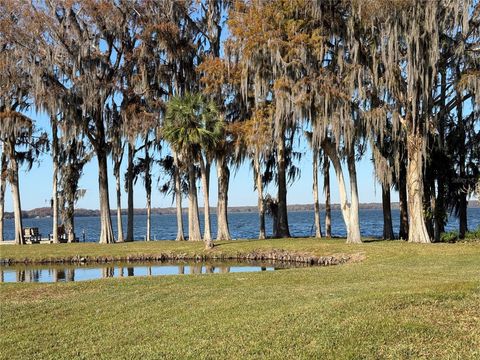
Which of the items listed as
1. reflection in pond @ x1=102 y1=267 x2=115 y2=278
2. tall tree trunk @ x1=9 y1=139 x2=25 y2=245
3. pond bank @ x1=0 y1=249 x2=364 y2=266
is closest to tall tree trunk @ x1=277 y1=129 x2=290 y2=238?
pond bank @ x1=0 y1=249 x2=364 y2=266

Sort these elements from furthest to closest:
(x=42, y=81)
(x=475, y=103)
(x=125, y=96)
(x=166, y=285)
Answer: (x=125, y=96)
(x=42, y=81)
(x=475, y=103)
(x=166, y=285)

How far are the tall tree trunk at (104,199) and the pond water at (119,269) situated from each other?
7478mm

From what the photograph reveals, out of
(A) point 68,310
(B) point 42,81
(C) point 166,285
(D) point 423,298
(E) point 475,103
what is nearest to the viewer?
(D) point 423,298

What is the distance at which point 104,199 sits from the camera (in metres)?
29.8

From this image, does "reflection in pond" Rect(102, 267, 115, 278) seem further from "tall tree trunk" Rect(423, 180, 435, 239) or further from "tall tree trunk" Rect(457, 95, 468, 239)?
"tall tree trunk" Rect(457, 95, 468, 239)

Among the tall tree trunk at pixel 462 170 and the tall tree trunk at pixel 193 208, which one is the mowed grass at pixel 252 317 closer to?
the tall tree trunk at pixel 462 170

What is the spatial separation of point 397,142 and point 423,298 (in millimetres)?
Answer: 15574

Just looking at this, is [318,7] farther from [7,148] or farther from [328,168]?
[7,148]

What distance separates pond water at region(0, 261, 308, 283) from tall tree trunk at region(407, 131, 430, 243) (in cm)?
537

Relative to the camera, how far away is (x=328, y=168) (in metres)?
27.9

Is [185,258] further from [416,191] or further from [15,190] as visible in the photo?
[15,190]

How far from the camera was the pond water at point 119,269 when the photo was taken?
18.4 metres

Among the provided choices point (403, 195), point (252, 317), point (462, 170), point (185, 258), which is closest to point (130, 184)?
point (185, 258)

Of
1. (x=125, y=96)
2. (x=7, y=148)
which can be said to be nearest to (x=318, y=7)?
(x=125, y=96)
